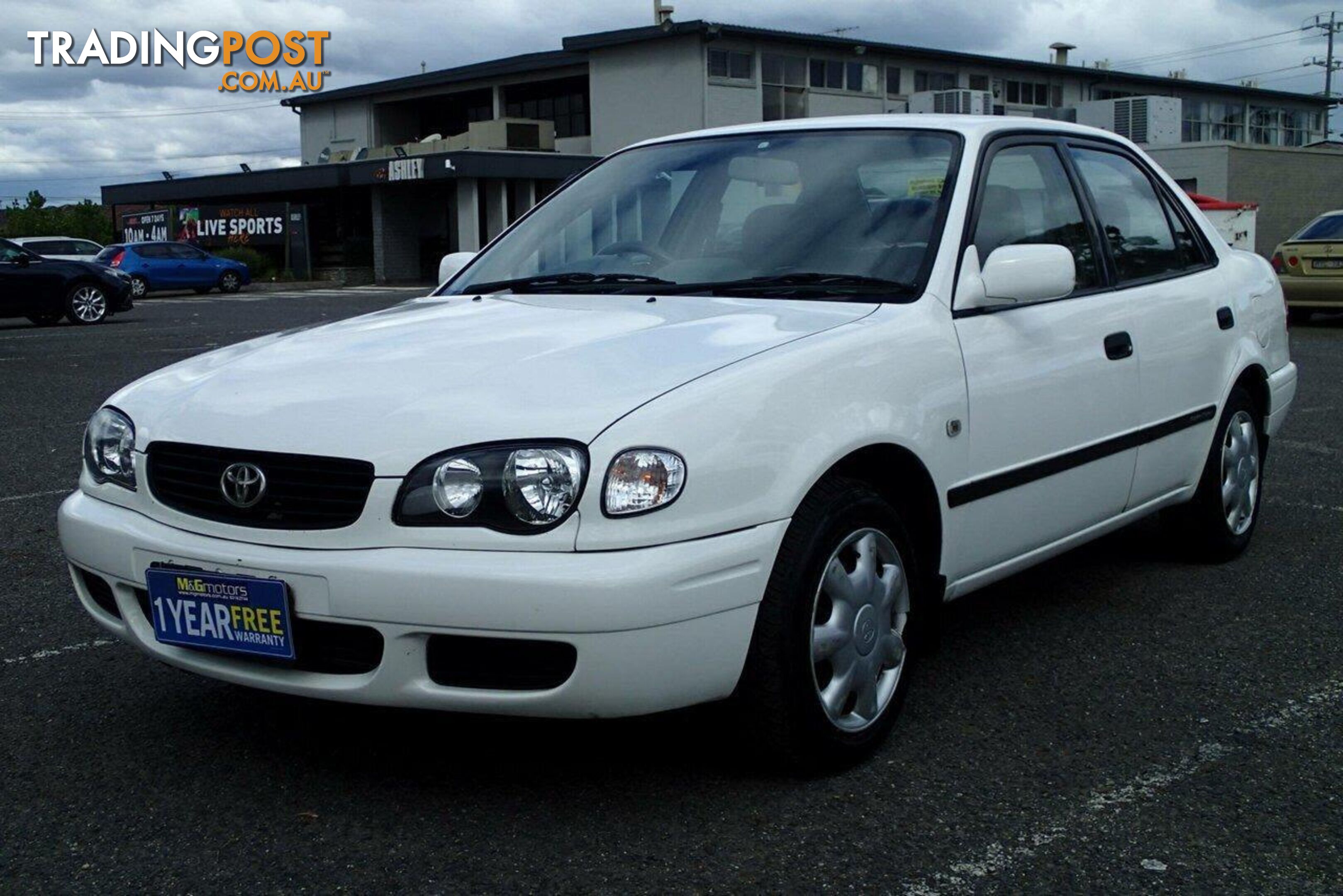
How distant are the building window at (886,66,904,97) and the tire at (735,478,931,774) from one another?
1797 inches

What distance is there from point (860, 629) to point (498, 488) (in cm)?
92

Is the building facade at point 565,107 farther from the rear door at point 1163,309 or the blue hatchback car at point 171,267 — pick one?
the rear door at point 1163,309

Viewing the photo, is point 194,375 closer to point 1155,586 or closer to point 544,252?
point 544,252

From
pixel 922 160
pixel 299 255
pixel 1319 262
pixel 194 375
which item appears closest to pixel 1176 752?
pixel 922 160

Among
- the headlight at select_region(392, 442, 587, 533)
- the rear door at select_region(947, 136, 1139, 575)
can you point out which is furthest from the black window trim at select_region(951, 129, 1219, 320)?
the headlight at select_region(392, 442, 587, 533)

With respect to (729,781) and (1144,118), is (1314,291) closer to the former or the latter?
(729,781)

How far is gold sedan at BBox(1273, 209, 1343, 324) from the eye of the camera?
16.5 metres

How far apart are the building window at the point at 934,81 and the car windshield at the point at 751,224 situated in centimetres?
4549

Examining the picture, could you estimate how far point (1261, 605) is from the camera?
181 inches

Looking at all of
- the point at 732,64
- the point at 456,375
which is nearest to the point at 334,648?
the point at 456,375

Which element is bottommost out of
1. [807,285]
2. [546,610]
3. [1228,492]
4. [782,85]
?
[1228,492]

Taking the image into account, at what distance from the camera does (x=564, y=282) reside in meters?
4.08

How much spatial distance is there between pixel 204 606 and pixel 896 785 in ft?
4.98

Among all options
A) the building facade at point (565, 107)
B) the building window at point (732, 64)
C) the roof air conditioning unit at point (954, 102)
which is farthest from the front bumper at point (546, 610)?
the building window at point (732, 64)
